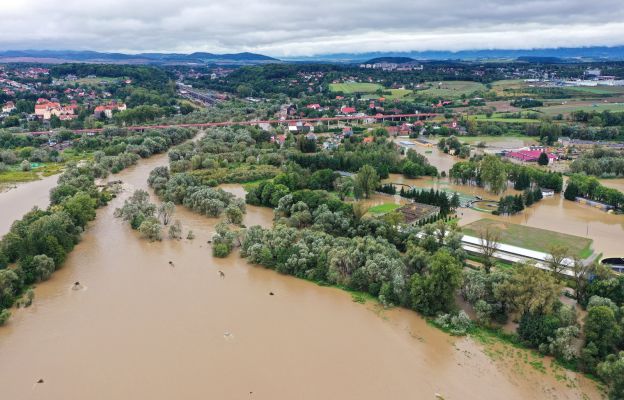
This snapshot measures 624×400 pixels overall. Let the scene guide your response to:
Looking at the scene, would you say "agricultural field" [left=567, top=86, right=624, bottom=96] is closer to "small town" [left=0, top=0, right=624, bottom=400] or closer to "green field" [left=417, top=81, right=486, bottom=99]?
"green field" [left=417, top=81, right=486, bottom=99]

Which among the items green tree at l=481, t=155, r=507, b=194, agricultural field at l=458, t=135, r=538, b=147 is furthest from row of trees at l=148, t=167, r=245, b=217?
agricultural field at l=458, t=135, r=538, b=147

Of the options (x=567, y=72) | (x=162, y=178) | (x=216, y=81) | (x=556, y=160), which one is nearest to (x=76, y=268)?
(x=162, y=178)

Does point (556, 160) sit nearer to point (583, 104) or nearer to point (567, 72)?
point (583, 104)

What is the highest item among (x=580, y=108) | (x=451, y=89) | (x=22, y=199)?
(x=451, y=89)

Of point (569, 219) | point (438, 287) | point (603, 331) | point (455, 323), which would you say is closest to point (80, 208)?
point (438, 287)

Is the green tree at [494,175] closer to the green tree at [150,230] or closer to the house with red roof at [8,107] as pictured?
the green tree at [150,230]

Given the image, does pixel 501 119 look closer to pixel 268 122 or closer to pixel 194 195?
pixel 268 122

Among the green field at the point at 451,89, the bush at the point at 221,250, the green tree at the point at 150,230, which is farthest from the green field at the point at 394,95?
the bush at the point at 221,250
